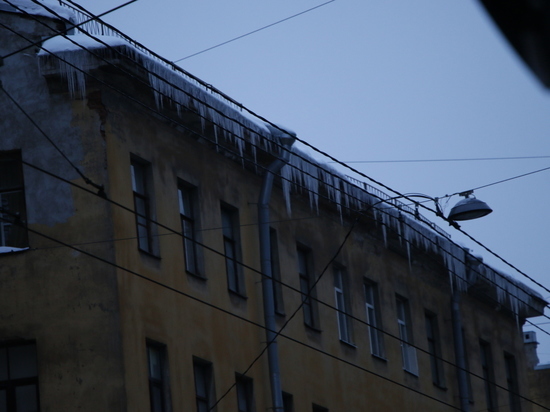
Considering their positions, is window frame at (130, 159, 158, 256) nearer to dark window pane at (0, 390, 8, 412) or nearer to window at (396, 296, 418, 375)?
dark window pane at (0, 390, 8, 412)

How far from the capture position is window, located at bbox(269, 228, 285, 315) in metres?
18.2

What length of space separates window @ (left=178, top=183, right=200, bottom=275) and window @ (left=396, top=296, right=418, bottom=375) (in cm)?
777

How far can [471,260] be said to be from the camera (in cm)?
2433

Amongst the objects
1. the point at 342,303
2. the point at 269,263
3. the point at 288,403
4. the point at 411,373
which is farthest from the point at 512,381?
the point at 269,263

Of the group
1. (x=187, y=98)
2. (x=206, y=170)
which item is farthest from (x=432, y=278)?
(x=187, y=98)

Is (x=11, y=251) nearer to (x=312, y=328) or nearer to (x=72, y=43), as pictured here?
(x=72, y=43)

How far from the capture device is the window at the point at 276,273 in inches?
716

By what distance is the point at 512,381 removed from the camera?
91.1ft

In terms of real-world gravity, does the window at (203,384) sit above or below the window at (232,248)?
below

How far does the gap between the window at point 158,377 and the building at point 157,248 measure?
0.10 feet

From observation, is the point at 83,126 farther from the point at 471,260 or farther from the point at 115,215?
the point at 471,260

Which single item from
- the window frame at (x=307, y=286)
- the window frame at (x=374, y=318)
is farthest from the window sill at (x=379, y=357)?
the window frame at (x=307, y=286)

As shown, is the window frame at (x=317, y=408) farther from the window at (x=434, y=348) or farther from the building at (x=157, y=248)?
the window at (x=434, y=348)

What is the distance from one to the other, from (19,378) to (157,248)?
2.64 m
